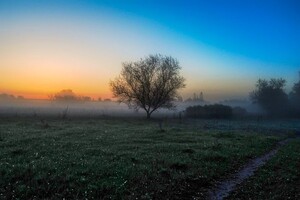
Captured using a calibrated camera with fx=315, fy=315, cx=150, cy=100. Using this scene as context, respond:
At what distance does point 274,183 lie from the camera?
19188 millimetres

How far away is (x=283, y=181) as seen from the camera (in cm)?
1964

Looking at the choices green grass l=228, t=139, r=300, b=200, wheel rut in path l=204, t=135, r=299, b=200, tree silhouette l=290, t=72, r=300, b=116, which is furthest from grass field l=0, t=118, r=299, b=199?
tree silhouette l=290, t=72, r=300, b=116

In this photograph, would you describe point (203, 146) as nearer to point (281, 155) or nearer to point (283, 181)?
point (281, 155)

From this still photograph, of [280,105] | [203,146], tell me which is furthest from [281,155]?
[280,105]

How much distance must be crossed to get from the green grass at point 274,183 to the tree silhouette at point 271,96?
112 metres

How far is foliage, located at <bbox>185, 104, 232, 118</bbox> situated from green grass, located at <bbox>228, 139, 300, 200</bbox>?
2900 inches

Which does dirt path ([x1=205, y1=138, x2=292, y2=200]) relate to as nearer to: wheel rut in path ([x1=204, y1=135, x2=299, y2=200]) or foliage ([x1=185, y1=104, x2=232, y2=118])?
wheel rut in path ([x1=204, y1=135, x2=299, y2=200])

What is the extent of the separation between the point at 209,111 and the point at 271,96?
144 ft

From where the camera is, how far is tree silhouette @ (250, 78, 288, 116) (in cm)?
13212

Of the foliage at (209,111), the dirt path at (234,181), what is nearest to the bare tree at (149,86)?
the foliage at (209,111)

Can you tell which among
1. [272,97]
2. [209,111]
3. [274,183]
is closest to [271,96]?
[272,97]

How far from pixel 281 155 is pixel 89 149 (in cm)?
1776

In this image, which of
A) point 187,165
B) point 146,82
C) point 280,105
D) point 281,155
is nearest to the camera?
point 187,165

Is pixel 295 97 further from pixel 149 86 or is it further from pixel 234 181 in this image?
pixel 234 181
